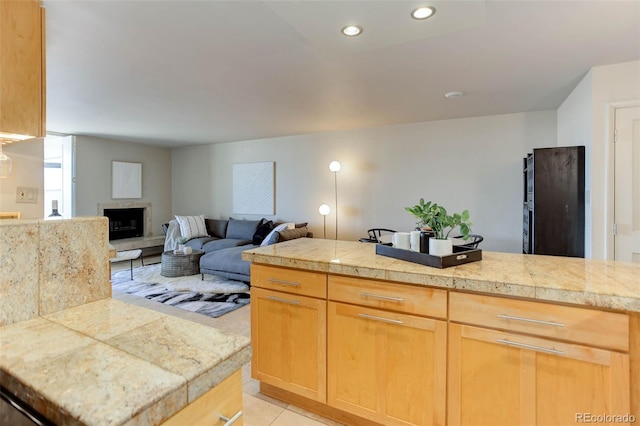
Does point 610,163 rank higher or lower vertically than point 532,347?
higher

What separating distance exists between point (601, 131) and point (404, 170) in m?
Result: 2.60

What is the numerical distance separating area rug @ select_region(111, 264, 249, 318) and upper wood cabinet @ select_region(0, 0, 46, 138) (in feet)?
8.58

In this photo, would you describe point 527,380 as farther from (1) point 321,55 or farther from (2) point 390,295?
(1) point 321,55

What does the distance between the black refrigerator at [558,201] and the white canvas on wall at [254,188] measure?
4.49m

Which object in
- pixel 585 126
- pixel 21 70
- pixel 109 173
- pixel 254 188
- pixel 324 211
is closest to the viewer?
pixel 21 70

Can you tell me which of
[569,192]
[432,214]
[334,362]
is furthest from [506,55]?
[334,362]

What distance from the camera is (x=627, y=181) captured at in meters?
2.85

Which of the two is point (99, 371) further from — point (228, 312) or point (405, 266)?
point (228, 312)

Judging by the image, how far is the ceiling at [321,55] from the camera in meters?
2.00

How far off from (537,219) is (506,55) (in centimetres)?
172

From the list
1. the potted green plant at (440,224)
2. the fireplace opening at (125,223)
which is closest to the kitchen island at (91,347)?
the potted green plant at (440,224)

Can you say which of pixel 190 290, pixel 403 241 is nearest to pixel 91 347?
pixel 403 241

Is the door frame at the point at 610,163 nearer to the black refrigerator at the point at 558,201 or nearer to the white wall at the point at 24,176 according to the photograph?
the black refrigerator at the point at 558,201

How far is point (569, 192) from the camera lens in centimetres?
324
